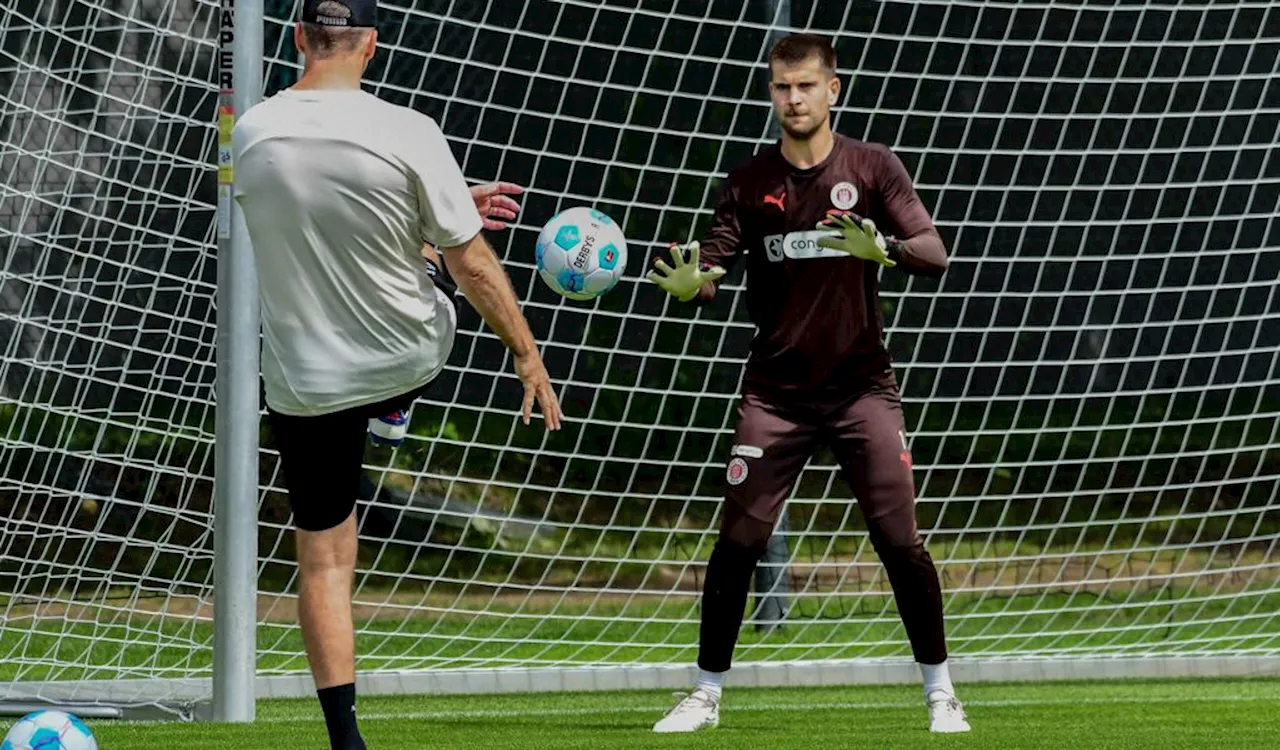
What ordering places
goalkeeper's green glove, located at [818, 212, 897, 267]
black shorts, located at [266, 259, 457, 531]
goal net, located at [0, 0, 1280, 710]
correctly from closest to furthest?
black shorts, located at [266, 259, 457, 531]
goalkeeper's green glove, located at [818, 212, 897, 267]
goal net, located at [0, 0, 1280, 710]

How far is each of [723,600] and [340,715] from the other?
1411mm

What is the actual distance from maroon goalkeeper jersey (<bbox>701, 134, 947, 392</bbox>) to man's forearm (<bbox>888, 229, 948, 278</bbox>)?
10cm

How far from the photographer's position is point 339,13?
422cm

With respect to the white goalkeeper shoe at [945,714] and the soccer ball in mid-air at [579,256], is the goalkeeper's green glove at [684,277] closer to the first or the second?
the soccer ball in mid-air at [579,256]

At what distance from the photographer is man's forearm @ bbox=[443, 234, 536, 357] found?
4.23 meters

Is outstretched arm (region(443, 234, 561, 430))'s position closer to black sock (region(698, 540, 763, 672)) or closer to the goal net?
black sock (region(698, 540, 763, 672))

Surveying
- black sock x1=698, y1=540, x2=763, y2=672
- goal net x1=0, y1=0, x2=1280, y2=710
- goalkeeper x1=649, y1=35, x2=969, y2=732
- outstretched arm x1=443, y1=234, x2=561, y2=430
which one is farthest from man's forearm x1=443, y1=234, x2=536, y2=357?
goal net x1=0, y1=0, x2=1280, y2=710

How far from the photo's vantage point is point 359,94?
4.27m

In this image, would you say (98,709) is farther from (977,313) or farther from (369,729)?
(977,313)

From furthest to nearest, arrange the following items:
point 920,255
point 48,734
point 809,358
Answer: point 809,358
point 920,255
point 48,734

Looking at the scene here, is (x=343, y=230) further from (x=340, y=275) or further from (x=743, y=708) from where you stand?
(x=743, y=708)

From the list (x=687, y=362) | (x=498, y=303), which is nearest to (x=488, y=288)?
(x=498, y=303)

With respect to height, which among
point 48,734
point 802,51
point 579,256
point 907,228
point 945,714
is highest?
point 802,51

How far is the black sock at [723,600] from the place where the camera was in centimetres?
539
